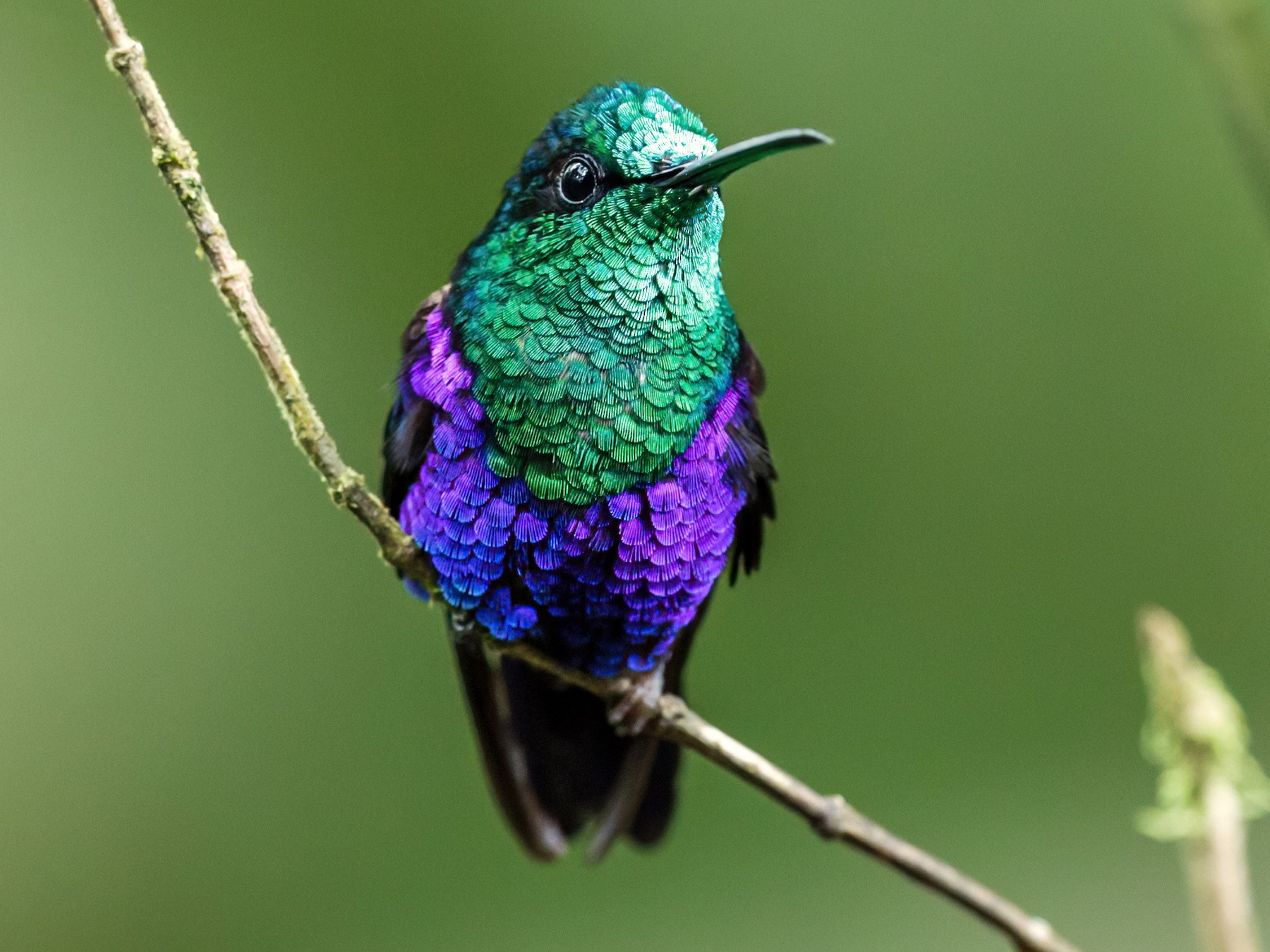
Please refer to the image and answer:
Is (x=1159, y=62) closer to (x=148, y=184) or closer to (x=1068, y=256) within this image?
(x=1068, y=256)

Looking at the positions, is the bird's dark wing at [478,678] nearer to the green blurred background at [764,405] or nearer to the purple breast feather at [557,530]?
the purple breast feather at [557,530]

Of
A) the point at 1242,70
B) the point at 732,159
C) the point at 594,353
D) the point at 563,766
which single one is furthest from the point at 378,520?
the point at 1242,70

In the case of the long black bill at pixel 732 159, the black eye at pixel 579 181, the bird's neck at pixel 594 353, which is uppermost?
the black eye at pixel 579 181

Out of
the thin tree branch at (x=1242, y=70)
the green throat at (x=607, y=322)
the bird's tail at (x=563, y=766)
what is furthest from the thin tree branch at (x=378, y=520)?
the thin tree branch at (x=1242, y=70)

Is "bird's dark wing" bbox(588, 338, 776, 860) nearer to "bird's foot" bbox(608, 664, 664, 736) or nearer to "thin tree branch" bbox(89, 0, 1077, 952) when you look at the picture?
"bird's foot" bbox(608, 664, 664, 736)

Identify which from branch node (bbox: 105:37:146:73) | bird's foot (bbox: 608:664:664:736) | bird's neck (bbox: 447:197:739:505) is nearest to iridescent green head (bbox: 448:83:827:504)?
bird's neck (bbox: 447:197:739:505)
